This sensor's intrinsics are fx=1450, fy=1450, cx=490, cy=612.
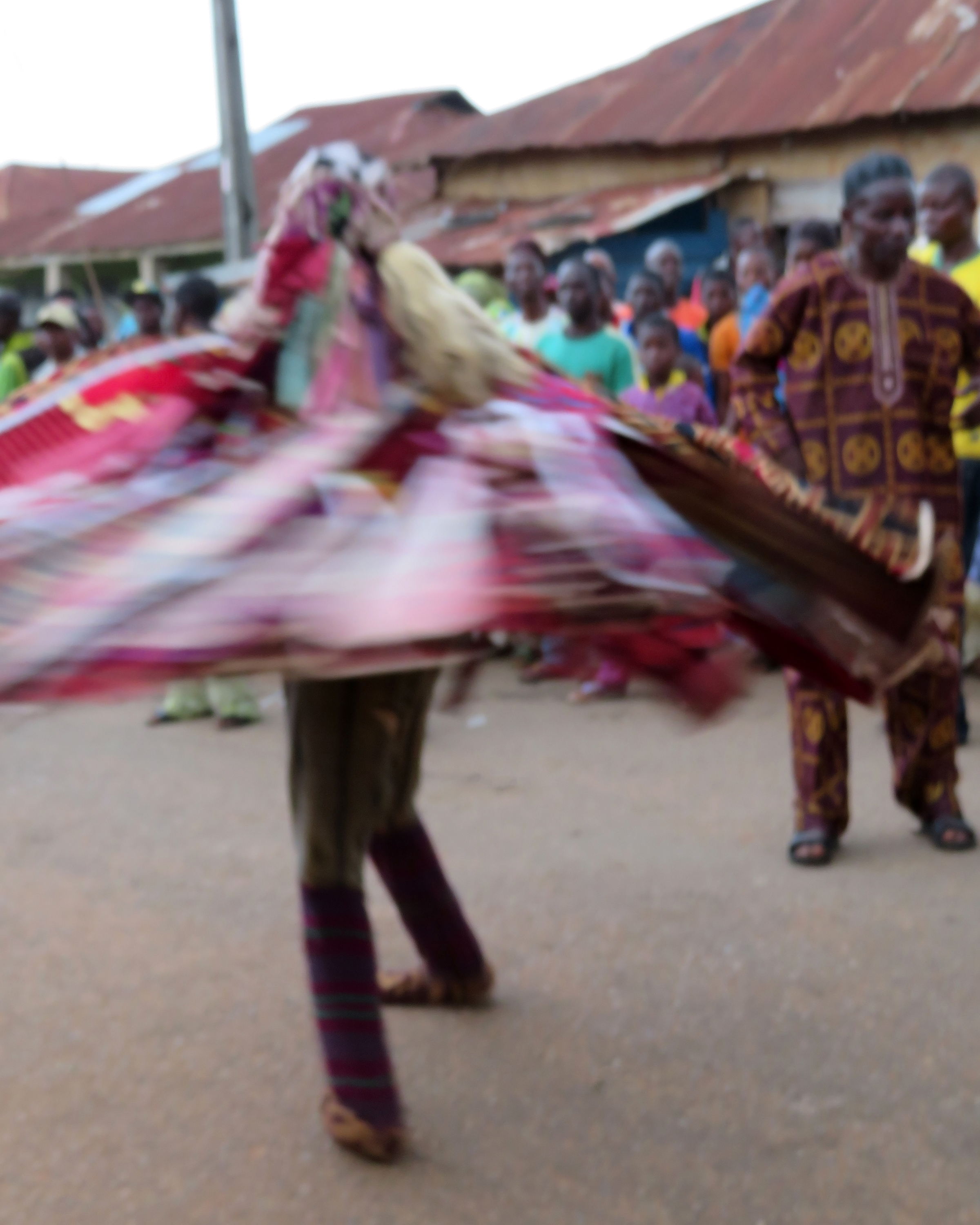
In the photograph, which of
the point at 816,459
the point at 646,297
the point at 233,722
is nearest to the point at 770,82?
the point at 646,297

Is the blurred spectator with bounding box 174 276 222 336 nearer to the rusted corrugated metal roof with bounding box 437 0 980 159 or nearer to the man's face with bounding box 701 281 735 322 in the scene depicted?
the man's face with bounding box 701 281 735 322

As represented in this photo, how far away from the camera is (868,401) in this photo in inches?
165

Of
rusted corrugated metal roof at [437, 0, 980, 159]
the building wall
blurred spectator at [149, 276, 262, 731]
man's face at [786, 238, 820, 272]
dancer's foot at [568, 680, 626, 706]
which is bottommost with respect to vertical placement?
dancer's foot at [568, 680, 626, 706]

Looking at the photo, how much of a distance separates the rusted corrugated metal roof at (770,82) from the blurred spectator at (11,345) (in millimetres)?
6983

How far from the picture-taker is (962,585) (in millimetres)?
4410

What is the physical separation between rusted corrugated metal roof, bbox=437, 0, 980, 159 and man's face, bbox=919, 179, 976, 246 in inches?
247

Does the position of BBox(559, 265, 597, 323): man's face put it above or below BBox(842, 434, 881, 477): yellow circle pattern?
above

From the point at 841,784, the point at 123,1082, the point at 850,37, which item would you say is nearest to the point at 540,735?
the point at 841,784

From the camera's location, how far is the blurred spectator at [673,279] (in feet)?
29.0

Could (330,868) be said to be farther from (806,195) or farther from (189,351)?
(806,195)

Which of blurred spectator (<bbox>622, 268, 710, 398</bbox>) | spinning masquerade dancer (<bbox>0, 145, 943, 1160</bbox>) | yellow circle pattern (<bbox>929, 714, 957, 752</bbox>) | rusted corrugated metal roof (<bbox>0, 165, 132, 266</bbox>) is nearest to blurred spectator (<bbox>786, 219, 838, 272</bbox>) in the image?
blurred spectator (<bbox>622, 268, 710, 398</bbox>)

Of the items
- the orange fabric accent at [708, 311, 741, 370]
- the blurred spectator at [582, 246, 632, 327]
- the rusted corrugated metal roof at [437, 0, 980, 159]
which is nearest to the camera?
the blurred spectator at [582, 246, 632, 327]

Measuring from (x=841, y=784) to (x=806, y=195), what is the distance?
31.3ft

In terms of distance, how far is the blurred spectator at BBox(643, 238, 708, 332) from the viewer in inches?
348
